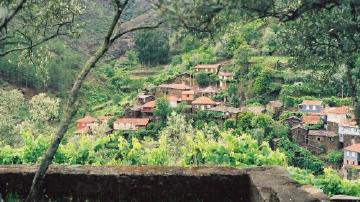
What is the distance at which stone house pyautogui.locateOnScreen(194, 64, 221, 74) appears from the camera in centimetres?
7606

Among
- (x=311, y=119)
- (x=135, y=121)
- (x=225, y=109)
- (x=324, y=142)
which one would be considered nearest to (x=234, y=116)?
(x=225, y=109)

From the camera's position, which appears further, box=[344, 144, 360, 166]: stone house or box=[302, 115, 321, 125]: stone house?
box=[302, 115, 321, 125]: stone house

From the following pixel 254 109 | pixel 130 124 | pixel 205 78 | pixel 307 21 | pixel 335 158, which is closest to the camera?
Result: pixel 307 21

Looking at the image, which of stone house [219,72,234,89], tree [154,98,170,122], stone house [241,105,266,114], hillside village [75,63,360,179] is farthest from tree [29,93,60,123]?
stone house [219,72,234,89]

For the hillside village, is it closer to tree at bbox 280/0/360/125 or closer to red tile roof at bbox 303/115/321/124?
red tile roof at bbox 303/115/321/124

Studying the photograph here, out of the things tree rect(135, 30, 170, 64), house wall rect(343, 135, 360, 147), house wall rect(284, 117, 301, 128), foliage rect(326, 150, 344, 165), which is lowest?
foliage rect(326, 150, 344, 165)

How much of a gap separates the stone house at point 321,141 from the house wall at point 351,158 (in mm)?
3104

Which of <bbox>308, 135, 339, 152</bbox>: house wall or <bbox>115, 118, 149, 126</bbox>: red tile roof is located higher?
<bbox>115, 118, 149, 126</bbox>: red tile roof

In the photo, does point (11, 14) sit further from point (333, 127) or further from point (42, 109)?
point (333, 127)

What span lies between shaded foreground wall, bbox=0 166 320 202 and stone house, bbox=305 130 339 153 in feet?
160

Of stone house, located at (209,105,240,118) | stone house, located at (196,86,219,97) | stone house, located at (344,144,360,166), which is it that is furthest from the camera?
stone house, located at (196,86,219,97)

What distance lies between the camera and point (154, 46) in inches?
3809

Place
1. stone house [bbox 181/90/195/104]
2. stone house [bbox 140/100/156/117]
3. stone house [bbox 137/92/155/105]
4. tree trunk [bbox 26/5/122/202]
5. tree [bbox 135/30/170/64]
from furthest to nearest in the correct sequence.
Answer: tree [bbox 135/30/170/64] < stone house [bbox 137/92/155/105] < stone house [bbox 181/90/195/104] < stone house [bbox 140/100/156/117] < tree trunk [bbox 26/5/122/202]

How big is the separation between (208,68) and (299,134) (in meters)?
24.5
